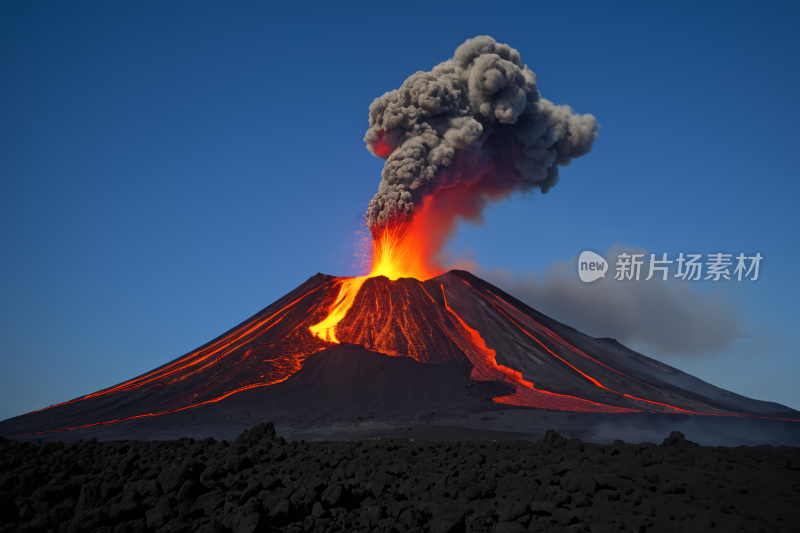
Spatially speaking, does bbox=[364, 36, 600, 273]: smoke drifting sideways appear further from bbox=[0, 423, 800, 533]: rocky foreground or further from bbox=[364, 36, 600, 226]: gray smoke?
bbox=[0, 423, 800, 533]: rocky foreground

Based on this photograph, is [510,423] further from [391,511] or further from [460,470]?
[391,511]

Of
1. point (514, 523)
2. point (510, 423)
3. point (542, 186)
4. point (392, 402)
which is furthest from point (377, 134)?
point (514, 523)

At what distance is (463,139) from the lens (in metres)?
39.7

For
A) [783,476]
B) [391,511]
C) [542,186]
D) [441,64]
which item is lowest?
[391,511]

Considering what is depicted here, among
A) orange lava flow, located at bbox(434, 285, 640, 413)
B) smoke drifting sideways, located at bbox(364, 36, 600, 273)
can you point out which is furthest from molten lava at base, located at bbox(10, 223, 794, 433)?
smoke drifting sideways, located at bbox(364, 36, 600, 273)

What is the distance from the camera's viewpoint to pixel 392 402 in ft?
85.4

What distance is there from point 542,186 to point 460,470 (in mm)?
38894

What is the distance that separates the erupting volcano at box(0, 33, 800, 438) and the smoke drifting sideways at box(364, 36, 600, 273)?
12cm

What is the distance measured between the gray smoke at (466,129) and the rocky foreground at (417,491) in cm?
2723

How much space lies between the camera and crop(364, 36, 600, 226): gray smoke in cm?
3941

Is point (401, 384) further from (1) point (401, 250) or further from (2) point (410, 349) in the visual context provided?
(1) point (401, 250)

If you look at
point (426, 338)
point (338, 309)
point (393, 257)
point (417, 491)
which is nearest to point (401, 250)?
point (393, 257)

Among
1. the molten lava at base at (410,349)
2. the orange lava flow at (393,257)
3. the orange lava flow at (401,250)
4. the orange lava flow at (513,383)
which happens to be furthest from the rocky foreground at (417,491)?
the orange lava flow at (401,250)

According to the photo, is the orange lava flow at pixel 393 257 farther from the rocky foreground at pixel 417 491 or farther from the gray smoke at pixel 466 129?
the rocky foreground at pixel 417 491
